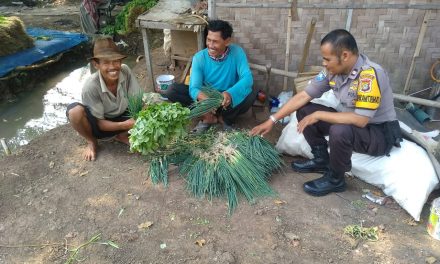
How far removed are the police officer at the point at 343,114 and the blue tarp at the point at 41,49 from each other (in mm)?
4518

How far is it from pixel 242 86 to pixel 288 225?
154 cm

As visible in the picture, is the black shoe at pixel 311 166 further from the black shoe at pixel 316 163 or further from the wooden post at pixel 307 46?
the wooden post at pixel 307 46

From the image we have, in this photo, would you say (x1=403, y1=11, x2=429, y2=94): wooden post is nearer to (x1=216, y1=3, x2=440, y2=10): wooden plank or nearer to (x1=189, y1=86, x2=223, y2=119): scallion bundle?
(x1=216, y1=3, x2=440, y2=10): wooden plank

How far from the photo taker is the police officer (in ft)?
8.22

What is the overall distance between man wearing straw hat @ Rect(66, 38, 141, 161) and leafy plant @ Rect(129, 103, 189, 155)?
1.18 ft

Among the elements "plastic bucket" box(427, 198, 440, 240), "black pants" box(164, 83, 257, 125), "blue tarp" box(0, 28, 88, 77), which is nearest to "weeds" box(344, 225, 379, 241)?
"plastic bucket" box(427, 198, 440, 240)

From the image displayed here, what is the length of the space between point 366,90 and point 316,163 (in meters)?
0.91

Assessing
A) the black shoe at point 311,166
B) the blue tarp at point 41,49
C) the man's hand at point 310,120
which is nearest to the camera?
the man's hand at point 310,120

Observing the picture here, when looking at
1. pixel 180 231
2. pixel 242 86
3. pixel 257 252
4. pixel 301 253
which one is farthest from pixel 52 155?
pixel 301 253

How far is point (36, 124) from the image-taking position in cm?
482

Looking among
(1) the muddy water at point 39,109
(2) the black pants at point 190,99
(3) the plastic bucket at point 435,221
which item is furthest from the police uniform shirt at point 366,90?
(1) the muddy water at point 39,109

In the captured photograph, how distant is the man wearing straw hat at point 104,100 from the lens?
314 centimetres

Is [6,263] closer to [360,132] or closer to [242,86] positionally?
[242,86]

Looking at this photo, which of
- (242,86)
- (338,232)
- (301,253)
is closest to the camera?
(301,253)
